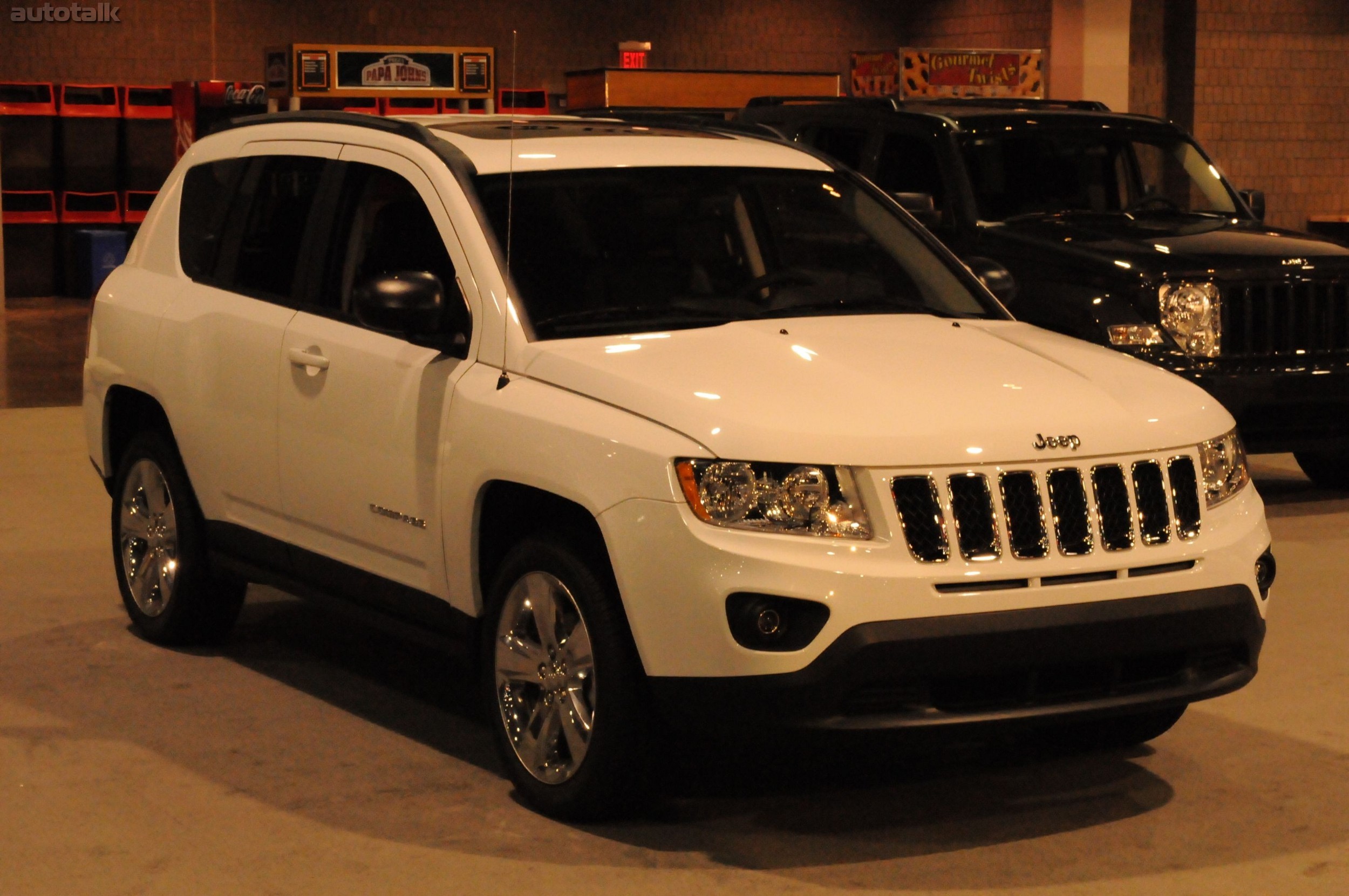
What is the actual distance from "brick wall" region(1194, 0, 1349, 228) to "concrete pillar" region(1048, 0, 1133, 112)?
1.17m

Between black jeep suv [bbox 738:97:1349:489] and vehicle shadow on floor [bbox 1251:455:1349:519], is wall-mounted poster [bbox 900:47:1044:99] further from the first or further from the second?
vehicle shadow on floor [bbox 1251:455:1349:519]

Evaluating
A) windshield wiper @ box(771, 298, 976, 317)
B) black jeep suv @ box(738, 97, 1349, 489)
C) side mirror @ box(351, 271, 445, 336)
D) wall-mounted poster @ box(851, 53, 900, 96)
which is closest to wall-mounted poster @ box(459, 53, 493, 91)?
wall-mounted poster @ box(851, 53, 900, 96)

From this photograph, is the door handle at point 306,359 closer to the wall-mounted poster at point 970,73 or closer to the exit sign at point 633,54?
the wall-mounted poster at point 970,73

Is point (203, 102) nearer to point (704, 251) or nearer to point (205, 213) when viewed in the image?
point (205, 213)

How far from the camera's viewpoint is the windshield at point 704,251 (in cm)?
527

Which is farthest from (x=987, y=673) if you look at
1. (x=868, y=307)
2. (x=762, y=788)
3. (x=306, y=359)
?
(x=306, y=359)

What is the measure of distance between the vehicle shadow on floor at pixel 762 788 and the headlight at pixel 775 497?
1.60 ft

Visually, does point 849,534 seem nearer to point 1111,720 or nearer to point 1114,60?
point 1111,720

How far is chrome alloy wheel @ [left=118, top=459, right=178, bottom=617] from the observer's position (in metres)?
6.72

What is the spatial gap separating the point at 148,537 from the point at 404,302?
7.14 feet

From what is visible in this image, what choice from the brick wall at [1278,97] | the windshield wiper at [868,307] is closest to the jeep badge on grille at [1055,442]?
the windshield wiper at [868,307]

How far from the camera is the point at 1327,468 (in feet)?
34.6

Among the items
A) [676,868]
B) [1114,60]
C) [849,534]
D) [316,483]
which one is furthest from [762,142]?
[1114,60]

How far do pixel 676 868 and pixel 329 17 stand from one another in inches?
910
